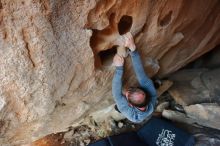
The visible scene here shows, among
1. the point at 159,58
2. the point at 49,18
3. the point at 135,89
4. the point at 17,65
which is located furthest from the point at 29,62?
the point at 159,58

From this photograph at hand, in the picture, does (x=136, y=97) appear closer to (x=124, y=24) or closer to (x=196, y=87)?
(x=124, y=24)

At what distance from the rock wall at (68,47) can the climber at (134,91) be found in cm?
8

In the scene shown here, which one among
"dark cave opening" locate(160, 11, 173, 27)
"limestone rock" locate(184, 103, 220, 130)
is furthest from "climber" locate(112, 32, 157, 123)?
"limestone rock" locate(184, 103, 220, 130)

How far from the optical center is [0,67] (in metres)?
2.13

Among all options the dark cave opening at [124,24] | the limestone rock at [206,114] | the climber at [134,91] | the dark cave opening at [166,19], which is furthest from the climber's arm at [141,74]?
the limestone rock at [206,114]

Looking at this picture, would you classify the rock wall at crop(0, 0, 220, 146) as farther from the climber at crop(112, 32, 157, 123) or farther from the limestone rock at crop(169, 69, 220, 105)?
the limestone rock at crop(169, 69, 220, 105)

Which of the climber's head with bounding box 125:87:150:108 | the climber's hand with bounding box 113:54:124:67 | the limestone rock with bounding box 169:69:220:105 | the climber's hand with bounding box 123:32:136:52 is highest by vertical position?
the climber's hand with bounding box 123:32:136:52

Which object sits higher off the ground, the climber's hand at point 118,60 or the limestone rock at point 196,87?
the climber's hand at point 118,60

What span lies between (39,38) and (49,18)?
149 mm

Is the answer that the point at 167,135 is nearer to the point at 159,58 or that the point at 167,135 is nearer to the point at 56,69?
the point at 159,58

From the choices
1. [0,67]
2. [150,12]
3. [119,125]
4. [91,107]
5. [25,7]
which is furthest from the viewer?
[119,125]

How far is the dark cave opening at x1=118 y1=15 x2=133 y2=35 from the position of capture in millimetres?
2559

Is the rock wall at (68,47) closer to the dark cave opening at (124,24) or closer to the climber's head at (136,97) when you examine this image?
the dark cave opening at (124,24)

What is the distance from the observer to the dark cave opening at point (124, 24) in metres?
2.56
